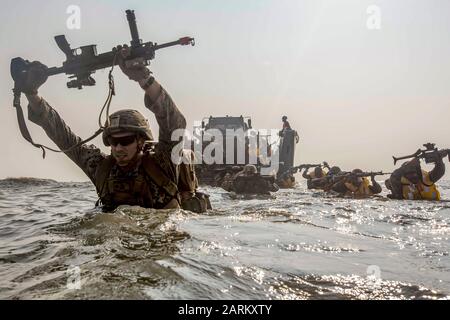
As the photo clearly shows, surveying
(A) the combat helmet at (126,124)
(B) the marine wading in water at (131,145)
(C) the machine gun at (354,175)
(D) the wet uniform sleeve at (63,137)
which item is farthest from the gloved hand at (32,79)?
(C) the machine gun at (354,175)

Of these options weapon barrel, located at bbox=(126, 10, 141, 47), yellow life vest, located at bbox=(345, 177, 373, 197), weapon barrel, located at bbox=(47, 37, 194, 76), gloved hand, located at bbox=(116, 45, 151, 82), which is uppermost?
weapon barrel, located at bbox=(126, 10, 141, 47)

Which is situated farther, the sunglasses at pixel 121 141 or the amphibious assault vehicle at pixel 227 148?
the amphibious assault vehicle at pixel 227 148

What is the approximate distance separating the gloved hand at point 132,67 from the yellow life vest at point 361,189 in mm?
10639

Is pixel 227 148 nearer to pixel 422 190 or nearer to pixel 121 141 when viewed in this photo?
pixel 422 190

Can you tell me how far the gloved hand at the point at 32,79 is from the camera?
4.57 m

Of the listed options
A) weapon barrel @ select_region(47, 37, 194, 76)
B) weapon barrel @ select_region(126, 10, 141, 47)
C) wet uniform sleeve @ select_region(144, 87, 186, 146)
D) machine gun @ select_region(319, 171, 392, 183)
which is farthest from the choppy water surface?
machine gun @ select_region(319, 171, 392, 183)

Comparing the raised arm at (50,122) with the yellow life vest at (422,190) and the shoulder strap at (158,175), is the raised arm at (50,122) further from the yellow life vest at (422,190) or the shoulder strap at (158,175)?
the yellow life vest at (422,190)

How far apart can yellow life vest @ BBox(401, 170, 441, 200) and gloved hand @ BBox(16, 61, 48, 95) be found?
1056 centimetres

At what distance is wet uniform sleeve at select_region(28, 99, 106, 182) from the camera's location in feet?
15.0

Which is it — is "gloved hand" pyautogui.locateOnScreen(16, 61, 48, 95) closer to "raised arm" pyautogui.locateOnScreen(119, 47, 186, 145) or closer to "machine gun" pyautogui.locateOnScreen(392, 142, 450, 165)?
"raised arm" pyautogui.locateOnScreen(119, 47, 186, 145)

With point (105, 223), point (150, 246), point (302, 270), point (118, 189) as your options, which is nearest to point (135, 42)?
point (118, 189)

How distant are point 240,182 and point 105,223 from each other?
8.36 meters

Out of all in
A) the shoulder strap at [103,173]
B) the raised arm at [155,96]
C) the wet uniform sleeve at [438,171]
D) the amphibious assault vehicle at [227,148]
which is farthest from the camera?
the amphibious assault vehicle at [227,148]

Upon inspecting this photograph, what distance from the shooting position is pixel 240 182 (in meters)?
11.6
